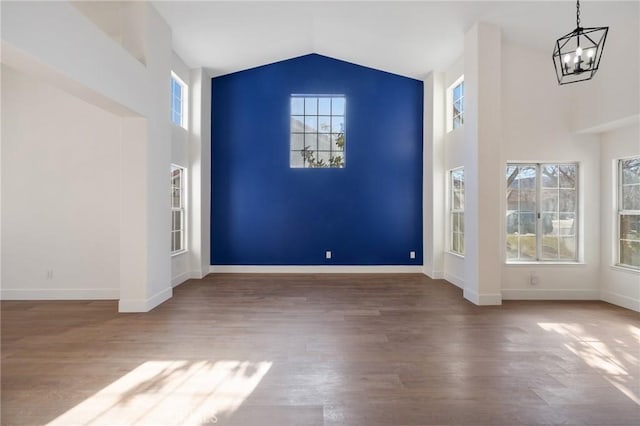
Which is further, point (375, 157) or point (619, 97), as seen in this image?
point (375, 157)

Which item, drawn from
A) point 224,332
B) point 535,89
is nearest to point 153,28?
point 224,332

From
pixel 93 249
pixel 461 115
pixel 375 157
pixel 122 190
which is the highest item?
pixel 461 115

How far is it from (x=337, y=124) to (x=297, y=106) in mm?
866

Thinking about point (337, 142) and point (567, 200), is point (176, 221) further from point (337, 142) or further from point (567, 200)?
point (567, 200)

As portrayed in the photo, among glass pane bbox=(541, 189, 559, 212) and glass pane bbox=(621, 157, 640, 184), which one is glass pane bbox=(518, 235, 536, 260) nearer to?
glass pane bbox=(541, 189, 559, 212)

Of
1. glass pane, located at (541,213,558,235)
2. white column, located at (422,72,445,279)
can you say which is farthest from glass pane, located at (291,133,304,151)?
glass pane, located at (541,213,558,235)

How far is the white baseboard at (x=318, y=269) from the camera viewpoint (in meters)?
6.71

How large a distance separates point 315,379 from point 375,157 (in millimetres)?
4964

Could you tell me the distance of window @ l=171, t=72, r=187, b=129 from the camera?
5.77 m

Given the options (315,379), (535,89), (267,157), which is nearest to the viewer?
(315,379)

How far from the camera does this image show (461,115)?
5844 millimetres

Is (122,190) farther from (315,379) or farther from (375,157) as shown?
(375,157)

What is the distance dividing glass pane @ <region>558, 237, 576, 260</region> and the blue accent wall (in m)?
2.34

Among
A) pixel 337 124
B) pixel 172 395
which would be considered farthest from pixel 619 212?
pixel 172 395
